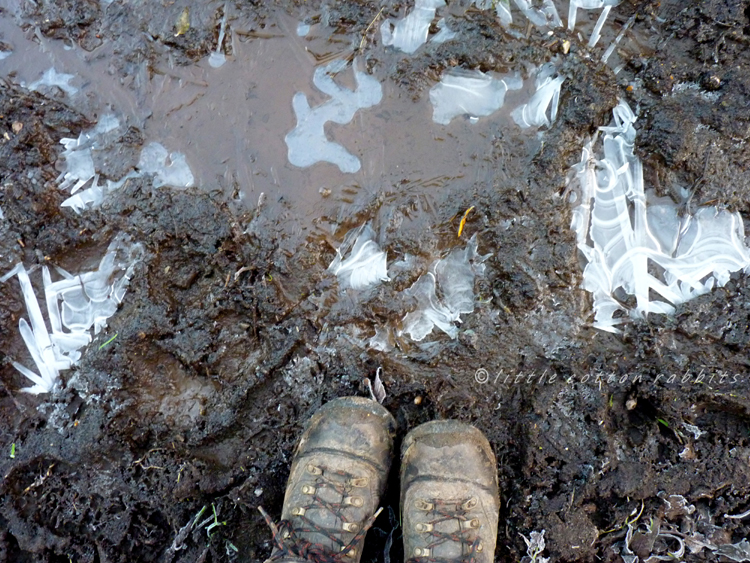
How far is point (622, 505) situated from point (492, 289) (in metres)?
1.17

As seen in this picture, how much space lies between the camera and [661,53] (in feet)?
7.82

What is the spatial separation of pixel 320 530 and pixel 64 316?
1627 millimetres

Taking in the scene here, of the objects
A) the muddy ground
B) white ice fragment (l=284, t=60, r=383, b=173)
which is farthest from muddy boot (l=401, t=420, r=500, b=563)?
white ice fragment (l=284, t=60, r=383, b=173)

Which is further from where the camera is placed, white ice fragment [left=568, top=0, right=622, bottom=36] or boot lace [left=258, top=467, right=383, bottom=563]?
white ice fragment [left=568, top=0, right=622, bottom=36]

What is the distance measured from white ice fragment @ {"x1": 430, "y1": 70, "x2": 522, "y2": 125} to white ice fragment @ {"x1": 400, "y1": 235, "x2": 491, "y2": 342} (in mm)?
623

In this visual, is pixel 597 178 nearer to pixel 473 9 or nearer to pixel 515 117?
pixel 515 117

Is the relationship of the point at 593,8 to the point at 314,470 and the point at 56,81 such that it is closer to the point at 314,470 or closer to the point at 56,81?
the point at 314,470

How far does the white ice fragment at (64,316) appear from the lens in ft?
7.96

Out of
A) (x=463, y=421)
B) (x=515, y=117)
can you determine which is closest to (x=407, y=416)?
(x=463, y=421)

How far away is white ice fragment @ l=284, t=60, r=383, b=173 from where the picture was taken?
2.43 metres

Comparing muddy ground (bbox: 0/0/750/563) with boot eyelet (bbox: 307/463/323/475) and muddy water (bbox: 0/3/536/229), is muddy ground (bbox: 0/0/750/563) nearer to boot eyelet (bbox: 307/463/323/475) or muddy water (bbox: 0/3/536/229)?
muddy water (bbox: 0/3/536/229)

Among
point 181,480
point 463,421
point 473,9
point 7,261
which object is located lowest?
point 181,480

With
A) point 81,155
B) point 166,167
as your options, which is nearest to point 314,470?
point 166,167

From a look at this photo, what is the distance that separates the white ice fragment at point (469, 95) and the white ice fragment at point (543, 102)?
0.13 meters
